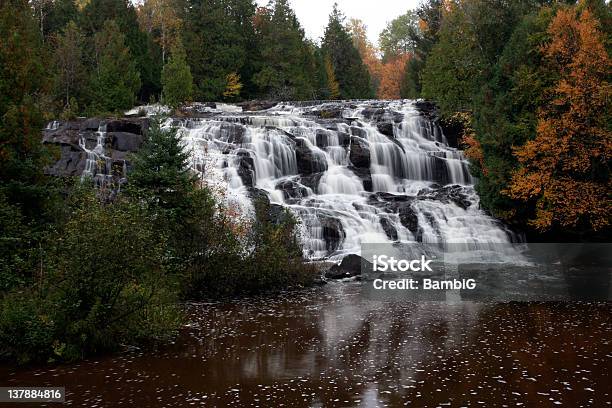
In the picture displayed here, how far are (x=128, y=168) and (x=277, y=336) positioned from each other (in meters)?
18.0

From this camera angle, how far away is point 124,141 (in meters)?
31.5

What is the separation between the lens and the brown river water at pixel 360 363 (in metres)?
10.1

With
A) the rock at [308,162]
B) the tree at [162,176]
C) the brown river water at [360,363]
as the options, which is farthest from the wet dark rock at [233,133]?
the brown river water at [360,363]

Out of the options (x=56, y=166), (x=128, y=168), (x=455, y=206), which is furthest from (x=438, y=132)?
(x=56, y=166)

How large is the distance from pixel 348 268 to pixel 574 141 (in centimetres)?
1110

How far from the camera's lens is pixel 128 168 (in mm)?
29500

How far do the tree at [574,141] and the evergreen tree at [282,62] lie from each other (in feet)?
113

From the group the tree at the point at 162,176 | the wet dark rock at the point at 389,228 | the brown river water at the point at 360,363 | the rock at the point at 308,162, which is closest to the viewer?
the brown river water at the point at 360,363

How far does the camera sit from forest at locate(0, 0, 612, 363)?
41.3 ft

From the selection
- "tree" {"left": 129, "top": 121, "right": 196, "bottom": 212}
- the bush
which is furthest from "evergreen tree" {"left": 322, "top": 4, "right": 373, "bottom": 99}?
the bush

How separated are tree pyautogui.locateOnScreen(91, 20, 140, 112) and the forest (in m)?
0.14

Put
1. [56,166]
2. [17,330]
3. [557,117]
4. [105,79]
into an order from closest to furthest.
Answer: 1. [17,330]
2. [557,117]
3. [56,166]
4. [105,79]

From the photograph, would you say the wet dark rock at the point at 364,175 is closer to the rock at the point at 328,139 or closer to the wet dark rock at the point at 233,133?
the rock at the point at 328,139

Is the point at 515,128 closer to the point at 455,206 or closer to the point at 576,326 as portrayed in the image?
the point at 455,206
